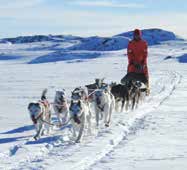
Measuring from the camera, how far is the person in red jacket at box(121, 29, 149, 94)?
11.9 metres

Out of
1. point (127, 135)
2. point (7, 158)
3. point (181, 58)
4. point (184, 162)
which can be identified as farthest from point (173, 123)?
point (181, 58)

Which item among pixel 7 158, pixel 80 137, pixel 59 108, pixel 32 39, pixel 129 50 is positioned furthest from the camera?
pixel 32 39

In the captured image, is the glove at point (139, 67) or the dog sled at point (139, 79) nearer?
the dog sled at point (139, 79)

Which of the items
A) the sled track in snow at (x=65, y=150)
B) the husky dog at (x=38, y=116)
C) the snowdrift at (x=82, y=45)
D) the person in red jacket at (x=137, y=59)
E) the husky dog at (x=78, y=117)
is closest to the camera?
the sled track in snow at (x=65, y=150)

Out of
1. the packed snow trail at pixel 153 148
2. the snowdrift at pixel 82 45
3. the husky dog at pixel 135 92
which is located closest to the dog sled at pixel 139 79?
the husky dog at pixel 135 92

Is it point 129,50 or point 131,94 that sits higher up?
point 129,50

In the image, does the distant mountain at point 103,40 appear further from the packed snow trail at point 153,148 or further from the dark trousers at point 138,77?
the packed snow trail at point 153,148

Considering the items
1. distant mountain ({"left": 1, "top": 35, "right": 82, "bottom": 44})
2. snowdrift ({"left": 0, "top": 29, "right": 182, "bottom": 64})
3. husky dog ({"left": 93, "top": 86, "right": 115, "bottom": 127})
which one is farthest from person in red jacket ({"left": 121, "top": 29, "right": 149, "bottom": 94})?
distant mountain ({"left": 1, "top": 35, "right": 82, "bottom": 44})

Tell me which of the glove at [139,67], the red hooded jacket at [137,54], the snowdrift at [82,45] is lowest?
the snowdrift at [82,45]

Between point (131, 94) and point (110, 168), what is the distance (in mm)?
5372

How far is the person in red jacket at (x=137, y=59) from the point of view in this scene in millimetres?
11945

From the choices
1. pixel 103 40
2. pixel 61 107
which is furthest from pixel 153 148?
pixel 103 40

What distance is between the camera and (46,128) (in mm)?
7949

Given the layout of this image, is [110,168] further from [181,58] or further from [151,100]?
[181,58]
